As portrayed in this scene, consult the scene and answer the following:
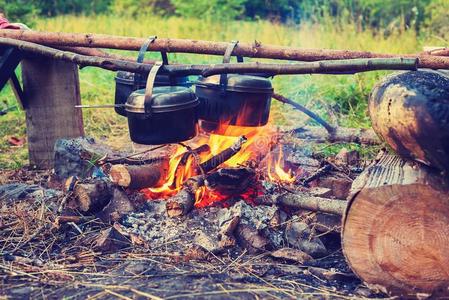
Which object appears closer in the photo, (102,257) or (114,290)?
(114,290)

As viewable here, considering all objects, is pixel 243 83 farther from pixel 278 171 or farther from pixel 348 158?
pixel 348 158

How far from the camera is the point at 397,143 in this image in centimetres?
297

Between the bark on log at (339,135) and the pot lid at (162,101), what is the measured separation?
212 cm

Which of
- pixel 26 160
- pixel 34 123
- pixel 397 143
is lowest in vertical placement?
pixel 26 160

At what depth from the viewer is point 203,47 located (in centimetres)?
455

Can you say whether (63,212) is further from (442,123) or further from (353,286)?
(442,123)

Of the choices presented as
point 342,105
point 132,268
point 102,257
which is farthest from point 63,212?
point 342,105

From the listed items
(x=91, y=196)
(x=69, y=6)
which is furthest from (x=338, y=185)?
(x=69, y=6)

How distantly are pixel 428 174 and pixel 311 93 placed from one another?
5342 millimetres

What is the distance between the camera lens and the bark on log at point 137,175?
4098 millimetres

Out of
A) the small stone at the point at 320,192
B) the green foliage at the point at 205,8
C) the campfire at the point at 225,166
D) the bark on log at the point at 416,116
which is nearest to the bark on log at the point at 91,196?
the campfire at the point at 225,166

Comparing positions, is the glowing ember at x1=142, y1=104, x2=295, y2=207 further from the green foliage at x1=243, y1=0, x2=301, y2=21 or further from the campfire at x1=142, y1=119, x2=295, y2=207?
the green foliage at x1=243, y1=0, x2=301, y2=21

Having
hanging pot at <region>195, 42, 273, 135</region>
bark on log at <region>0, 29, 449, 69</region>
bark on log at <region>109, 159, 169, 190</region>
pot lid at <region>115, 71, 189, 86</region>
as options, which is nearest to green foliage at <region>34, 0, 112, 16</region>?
bark on log at <region>0, 29, 449, 69</region>

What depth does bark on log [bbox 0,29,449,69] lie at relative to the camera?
4.34m
